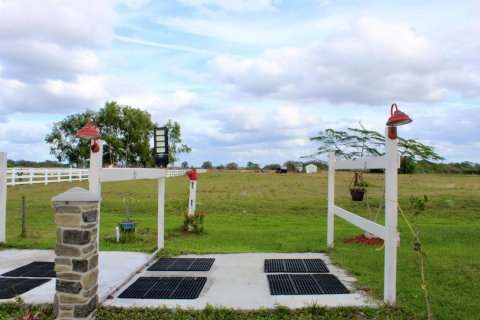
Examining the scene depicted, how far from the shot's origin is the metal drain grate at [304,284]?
4.96 meters

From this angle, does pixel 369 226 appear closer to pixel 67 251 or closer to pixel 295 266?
pixel 295 266

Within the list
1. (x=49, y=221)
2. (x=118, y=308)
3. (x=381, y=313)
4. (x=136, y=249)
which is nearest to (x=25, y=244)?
(x=136, y=249)

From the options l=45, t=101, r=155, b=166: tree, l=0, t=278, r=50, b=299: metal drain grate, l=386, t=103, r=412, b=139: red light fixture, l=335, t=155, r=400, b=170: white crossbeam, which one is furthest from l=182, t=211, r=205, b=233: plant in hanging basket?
l=45, t=101, r=155, b=166: tree

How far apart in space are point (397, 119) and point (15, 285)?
4872 mm

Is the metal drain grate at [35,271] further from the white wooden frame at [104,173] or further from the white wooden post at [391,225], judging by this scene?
the white wooden post at [391,225]

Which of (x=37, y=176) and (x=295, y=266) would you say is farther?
(x=37, y=176)

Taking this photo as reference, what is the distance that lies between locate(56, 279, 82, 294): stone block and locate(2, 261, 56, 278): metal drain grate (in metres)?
1.89

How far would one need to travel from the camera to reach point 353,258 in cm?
673

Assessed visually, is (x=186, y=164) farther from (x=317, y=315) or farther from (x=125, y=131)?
(x=317, y=315)

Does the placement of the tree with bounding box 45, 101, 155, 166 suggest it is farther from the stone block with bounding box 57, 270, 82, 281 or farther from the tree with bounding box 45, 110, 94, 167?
the stone block with bounding box 57, 270, 82, 281

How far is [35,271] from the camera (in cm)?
595

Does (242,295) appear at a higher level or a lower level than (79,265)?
lower

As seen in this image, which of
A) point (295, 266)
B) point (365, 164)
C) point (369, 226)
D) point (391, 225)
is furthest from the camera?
point (295, 266)

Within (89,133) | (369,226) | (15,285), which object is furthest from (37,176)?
(369,226)
